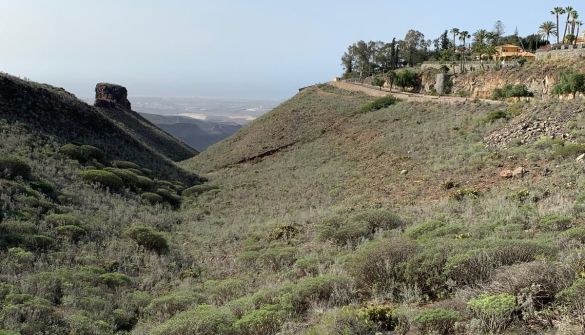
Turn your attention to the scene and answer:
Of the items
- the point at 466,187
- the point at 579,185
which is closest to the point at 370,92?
the point at 466,187

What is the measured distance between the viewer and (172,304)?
10.1 meters

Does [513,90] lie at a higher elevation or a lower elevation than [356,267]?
higher

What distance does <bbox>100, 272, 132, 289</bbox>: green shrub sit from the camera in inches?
461

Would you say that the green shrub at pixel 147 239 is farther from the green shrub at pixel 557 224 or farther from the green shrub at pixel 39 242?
the green shrub at pixel 557 224

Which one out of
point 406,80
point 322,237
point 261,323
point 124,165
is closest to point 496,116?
point 322,237

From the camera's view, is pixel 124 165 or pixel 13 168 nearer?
pixel 13 168

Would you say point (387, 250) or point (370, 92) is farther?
point (370, 92)

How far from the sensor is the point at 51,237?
13.9 m

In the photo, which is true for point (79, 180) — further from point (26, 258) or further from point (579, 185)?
point (579, 185)

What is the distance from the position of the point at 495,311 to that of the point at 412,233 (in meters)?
5.78

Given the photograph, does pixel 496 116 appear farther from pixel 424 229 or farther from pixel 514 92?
pixel 424 229

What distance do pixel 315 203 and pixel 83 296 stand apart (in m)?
13.3

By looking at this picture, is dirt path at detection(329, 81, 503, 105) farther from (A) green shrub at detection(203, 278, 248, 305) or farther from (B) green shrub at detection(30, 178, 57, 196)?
(B) green shrub at detection(30, 178, 57, 196)

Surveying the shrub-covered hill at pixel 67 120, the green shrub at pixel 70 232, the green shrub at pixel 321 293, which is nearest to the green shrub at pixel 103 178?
the shrub-covered hill at pixel 67 120
